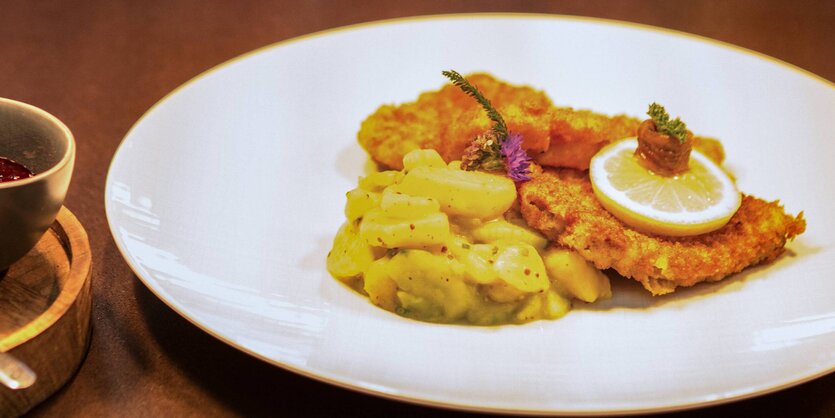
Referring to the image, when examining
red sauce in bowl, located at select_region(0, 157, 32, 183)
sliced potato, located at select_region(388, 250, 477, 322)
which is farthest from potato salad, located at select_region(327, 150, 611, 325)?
red sauce in bowl, located at select_region(0, 157, 32, 183)

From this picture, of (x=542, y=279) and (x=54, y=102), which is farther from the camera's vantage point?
(x=54, y=102)

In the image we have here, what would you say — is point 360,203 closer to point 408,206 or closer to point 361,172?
point 408,206

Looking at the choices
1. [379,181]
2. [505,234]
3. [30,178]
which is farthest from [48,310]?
[505,234]

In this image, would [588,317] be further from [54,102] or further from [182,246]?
[54,102]

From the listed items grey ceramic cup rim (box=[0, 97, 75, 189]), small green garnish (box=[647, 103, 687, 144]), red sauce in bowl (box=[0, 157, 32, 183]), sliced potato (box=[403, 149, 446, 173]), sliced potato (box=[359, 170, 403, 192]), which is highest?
small green garnish (box=[647, 103, 687, 144])

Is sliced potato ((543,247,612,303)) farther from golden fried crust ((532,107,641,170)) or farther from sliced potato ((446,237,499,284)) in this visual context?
golden fried crust ((532,107,641,170))

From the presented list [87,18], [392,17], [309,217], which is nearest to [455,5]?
[392,17]
